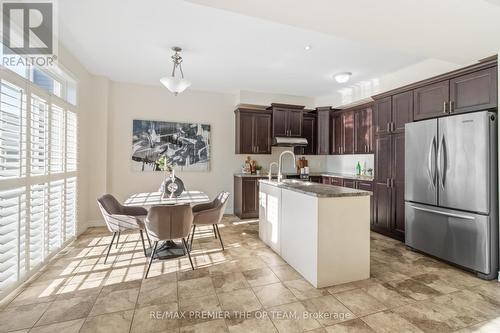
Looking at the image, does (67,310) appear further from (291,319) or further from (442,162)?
(442,162)

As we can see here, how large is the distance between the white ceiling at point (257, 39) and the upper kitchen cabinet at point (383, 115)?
0.61 m

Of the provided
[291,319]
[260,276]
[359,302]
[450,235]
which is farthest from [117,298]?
[450,235]

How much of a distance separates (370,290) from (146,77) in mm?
4875

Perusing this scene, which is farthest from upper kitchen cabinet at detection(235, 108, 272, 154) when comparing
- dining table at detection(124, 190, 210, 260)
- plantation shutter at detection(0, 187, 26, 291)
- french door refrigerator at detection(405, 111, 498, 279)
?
plantation shutter at detection(0, 187, 26, 291)

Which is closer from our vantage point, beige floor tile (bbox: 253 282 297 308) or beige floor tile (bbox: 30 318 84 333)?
beige floor tile (bbox: 30 318 84 333)

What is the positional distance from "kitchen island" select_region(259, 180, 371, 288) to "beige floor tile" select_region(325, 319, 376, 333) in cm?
52

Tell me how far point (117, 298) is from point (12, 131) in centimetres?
183

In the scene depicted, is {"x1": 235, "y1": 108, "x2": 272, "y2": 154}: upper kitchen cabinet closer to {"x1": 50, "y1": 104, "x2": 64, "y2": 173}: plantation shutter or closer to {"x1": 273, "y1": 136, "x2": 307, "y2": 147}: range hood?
{"x1": 273, "y1": 136, "x2": 307, "y2": 147}: range hood

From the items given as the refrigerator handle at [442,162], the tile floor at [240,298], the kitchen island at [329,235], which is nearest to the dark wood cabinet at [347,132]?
the refrigerator handle at [442,162]

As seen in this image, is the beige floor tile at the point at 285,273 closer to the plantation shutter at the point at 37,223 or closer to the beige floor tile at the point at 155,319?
the beige floor tile at the point at 155,319

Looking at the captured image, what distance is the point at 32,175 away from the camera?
2.51 meters

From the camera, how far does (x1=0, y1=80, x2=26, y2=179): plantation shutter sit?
80.8 inches

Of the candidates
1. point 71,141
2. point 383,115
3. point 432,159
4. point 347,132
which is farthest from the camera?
point 347,132

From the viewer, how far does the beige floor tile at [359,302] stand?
201 cm
